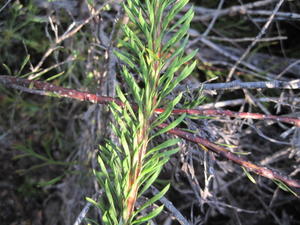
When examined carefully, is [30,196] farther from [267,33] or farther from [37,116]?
[267,33]

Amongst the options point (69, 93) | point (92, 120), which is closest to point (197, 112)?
point (69, 93)

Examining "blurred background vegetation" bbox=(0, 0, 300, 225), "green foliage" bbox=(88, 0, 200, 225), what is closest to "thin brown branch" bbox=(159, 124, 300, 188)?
"green foliage" bbox=(88, 0, 200, 225)

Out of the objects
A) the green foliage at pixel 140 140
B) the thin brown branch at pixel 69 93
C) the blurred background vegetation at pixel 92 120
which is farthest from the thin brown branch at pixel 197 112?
the blurred background vegetation at pixel 92 120

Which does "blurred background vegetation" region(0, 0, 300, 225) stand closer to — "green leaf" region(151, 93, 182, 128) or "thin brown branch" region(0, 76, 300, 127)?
"thin brown branch" region(0, 76, 300, 127)

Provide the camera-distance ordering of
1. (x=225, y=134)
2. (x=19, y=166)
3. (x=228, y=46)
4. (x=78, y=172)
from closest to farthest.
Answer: (x=225, y=134) < (x=78, y=172) < (x=228, y=46) < (x=19, y=166)

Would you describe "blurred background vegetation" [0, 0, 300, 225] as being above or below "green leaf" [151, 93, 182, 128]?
below

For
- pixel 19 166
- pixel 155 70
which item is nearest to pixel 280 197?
pixel 155 70

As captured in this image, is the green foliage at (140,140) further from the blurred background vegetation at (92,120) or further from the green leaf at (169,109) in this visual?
the blurred background vegetation at (92,120)

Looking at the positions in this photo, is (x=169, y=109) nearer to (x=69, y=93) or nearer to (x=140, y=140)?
(x=140, y=140)

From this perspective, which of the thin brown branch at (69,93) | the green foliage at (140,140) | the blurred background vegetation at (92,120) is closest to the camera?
the green foliage at (140,140)

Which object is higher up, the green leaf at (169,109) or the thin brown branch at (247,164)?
the green leaf at (169,109)

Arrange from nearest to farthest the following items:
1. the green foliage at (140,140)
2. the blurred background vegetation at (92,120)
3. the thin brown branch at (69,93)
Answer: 1. the green foliage at (140,140)
2. the thin brown branch at (69,93)
3. the blurred background vegetation at (92,120)
